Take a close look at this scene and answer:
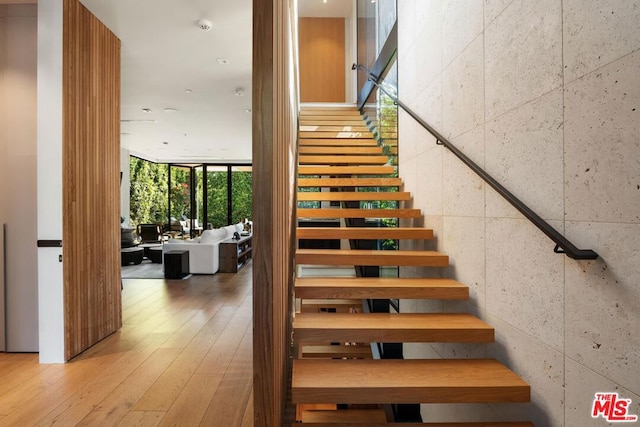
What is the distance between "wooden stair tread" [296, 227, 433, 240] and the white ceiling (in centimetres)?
221

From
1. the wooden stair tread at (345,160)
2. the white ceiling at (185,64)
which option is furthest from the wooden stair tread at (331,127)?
the wooden stair tread at (345,160)

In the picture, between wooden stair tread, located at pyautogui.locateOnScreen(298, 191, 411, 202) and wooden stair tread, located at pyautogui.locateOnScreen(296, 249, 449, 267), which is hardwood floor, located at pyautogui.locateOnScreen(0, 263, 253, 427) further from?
wooden stair tread, located at pyautogui.locateOnScreen(298, 191, 411, 202)

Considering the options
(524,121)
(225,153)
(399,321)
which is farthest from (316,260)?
(225,153)

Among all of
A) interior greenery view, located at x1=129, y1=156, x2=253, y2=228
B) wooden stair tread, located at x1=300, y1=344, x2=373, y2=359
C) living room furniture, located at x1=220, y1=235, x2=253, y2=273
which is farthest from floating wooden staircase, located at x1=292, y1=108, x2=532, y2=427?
interior greenery view, located at x1=129, y1=156, x2=253, y2=228

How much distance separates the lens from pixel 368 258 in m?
2.74

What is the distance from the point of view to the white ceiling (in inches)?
139

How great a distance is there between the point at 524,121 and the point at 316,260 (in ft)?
5.25

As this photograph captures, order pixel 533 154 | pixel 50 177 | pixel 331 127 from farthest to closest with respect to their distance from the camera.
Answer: pixel 331 127 < pixel 50 177 < pixel 533 154

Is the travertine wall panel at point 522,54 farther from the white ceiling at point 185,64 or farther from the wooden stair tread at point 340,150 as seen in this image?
the wooden stair tread at point 340,150

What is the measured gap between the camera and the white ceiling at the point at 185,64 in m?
3.53

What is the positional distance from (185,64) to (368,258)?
3.77 metres

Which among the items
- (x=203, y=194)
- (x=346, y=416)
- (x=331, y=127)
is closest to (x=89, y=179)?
(x=346, y=416)

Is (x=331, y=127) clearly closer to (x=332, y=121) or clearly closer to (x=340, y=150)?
(x=332, y=121)

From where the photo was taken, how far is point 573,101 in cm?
158
